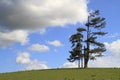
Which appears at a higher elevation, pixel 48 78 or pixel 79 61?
pixel 79 61

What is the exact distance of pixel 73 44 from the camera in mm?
75062

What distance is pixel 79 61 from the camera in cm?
7550

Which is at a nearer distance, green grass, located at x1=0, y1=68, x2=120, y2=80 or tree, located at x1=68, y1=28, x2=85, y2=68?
green grass, located at x1=0, y1=68, x2=120, y2=80

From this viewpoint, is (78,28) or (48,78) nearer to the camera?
(48,78)

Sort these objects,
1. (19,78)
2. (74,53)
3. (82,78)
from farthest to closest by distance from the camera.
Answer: (74,53) < (19,78) < (82,78)

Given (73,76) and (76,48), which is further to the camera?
(76,48)

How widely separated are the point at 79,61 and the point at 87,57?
192 centimetres

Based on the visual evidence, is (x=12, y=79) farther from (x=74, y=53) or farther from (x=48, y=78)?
(x=74, y=53)

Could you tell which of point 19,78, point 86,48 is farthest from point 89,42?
point 19,78

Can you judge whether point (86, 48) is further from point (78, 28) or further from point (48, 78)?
point (48, 78)

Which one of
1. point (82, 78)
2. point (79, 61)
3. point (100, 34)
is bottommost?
point (82, 78)

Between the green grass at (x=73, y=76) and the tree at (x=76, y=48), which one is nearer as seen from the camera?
the green grass at (x=73, y=76)

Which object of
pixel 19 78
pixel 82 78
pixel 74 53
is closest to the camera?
pixel 82 78

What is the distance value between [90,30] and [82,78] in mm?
33403
